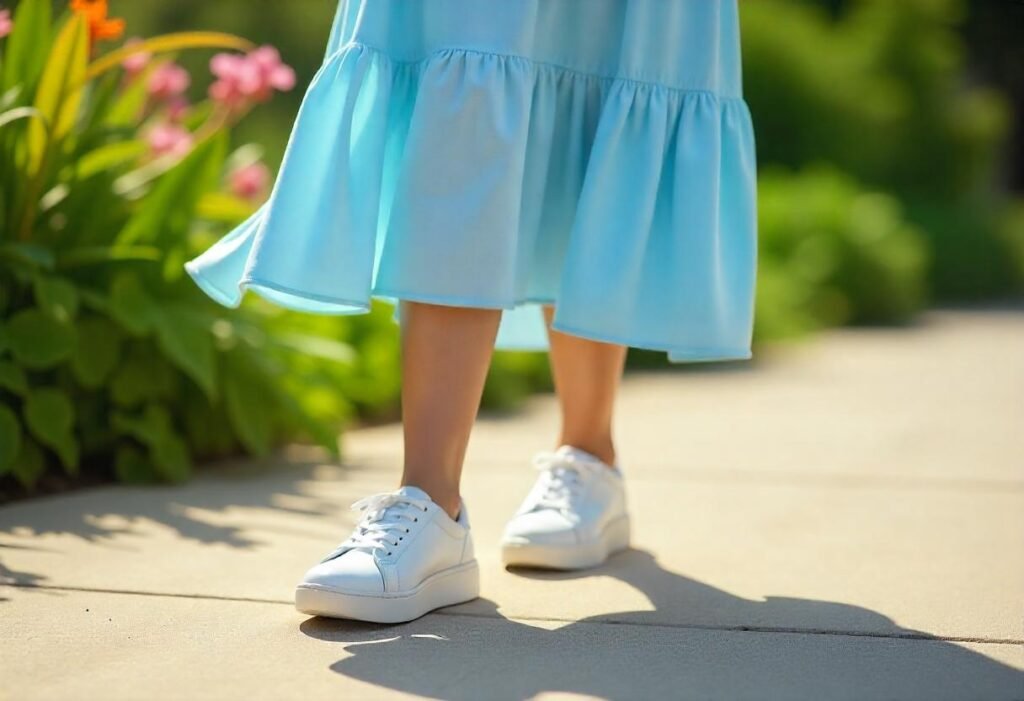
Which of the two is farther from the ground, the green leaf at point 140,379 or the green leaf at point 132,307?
the green leaf at point 132,307

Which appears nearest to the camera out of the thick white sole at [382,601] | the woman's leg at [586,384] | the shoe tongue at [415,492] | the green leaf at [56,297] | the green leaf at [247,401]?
the thick white sole at [382,601]

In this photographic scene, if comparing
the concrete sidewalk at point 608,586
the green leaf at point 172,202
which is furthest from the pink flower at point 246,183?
the concrete sidewalk at point 608,586

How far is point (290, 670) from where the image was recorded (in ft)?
5.05

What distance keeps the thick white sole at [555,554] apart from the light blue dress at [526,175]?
0.33 meters

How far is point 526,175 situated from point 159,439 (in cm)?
112

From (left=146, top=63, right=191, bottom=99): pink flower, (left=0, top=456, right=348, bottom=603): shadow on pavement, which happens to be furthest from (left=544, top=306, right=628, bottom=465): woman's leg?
(left=146, top=63, right=191, bottom=99): pink flower

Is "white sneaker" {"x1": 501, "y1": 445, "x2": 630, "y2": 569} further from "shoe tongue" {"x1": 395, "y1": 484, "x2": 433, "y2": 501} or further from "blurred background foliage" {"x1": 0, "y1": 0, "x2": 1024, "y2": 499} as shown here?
"blurred background foliage" {"x1": 0, "y1": 0, "x2": 1024, "y2": 499}

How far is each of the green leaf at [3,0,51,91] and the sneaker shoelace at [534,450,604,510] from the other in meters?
1.26

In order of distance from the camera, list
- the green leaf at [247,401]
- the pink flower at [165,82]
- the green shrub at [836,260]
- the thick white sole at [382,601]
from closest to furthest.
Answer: the thick white sole at [382,601] → the green leaf at [247,401] → the pink flower at [165,82] → the green shrub at [836,260]

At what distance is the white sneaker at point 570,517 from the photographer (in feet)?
6.71

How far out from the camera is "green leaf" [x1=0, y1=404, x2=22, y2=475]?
2375 mm

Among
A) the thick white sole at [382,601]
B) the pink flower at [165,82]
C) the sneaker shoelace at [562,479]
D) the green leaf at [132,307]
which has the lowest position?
the thick white sole at [382,601]

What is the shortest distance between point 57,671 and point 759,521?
1408mm

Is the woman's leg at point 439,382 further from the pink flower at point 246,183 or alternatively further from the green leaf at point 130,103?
Result: the pink flower at point 246,183
